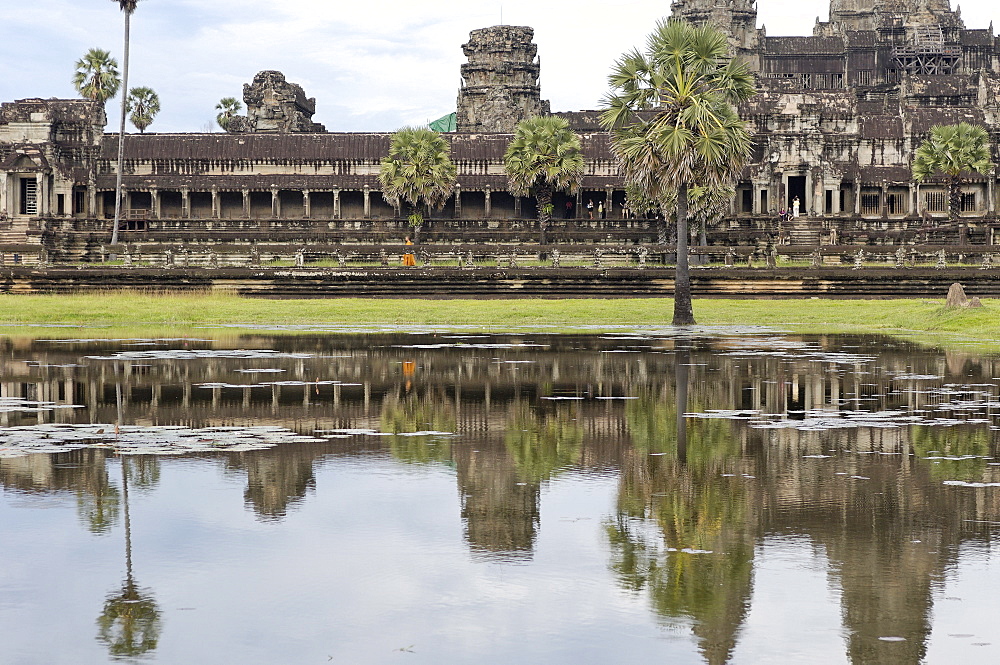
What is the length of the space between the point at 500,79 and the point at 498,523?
336ft

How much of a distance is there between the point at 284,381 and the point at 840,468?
9367 millimetres

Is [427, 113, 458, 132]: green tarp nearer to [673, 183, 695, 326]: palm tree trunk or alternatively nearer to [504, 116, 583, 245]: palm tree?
[504, 116, 583, 245]: palm tree

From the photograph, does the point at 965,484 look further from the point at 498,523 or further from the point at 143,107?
the point at 143,107

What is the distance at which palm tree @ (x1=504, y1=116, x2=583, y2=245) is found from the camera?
70875 mm

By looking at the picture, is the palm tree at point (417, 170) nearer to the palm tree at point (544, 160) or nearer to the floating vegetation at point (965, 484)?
the palm tree at point (544, 160)

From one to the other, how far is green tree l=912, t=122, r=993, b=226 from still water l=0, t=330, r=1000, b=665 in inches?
2159

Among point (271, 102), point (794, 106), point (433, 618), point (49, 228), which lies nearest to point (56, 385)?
point (433, 618)

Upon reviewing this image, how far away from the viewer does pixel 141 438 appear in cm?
1280

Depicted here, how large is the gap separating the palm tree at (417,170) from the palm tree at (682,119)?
37978mm

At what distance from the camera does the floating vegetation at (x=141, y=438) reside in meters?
12.1

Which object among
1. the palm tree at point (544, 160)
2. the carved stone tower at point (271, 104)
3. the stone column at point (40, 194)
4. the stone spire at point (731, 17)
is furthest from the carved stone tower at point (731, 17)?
the stone column at point (40, 194)

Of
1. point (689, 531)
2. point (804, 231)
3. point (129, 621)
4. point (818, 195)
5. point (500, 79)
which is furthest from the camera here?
point (500, 79)

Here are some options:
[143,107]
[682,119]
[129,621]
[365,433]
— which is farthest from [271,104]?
[129,621]

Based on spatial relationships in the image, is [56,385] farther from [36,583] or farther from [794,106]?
[794,106]
